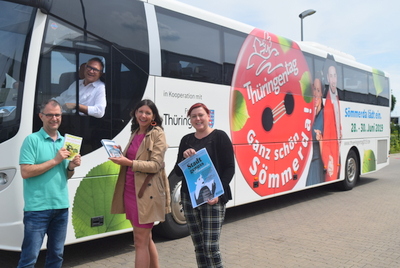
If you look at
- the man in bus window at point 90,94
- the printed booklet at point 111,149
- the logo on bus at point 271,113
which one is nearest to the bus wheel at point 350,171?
the logo on bus at point 271,113

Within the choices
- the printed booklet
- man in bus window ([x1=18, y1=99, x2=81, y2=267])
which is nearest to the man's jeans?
man in bus window ([x1=18, y1=99, x2=81, y2=267])

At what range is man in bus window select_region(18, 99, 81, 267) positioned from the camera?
11.0ft

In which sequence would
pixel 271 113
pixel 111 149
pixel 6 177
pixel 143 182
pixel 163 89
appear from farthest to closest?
pixel 271 113, pixel 163 89, pixel 6 177, pixel 143 182, pixel 111 149

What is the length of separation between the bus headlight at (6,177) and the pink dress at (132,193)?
124 centimetres

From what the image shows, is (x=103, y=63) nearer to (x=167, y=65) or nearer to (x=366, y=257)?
(x=167, y=65)

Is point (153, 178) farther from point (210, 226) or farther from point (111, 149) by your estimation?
point (210, 226)

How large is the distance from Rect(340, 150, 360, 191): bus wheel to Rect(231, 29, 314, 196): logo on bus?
8.31ft

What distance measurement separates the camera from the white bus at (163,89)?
4219 millimetres

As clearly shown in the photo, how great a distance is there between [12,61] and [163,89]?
1981mm

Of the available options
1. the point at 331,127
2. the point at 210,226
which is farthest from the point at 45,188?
the point at 331,127

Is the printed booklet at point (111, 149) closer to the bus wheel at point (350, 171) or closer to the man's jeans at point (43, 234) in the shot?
the man's jeans at point (43, 234)

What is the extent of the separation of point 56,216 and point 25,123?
1.19 m

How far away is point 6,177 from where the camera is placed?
13.6 feet

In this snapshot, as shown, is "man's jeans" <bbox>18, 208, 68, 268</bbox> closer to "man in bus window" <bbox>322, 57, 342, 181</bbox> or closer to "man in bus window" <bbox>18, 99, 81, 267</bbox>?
"man in bus window" <bbox>18, 99, 81, 267</bbox>
